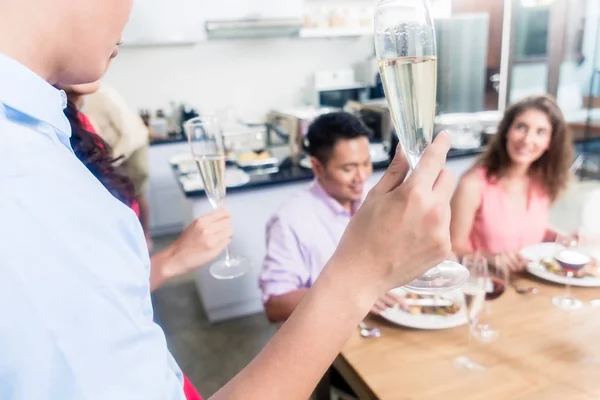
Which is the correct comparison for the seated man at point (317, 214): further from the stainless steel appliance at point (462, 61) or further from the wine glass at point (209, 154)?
the stainless steel appliance at point (462, 61)

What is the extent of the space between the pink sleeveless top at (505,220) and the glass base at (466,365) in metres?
1.00

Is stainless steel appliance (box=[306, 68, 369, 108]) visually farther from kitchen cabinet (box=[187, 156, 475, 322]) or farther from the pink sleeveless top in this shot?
the pink sleeveless top

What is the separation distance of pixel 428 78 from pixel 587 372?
76 cm

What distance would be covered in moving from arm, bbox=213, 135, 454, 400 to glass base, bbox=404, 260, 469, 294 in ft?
0.40

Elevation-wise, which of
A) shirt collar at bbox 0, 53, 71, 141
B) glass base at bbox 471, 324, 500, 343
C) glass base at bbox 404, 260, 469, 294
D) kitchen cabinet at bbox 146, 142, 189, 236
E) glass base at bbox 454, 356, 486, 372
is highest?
shirt collar at bbox 0, 53, 71, 141

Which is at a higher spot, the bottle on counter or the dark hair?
the dark hair

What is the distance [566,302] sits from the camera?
125 centimetres

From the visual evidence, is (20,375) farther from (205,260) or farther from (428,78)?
(205,260)

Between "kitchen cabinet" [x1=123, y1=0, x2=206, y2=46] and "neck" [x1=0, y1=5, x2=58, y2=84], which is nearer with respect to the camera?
"neck" [x1=0, y1=5, x2=58, y2=84]

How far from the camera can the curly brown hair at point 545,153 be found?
189cm

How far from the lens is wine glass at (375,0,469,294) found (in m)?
0.58

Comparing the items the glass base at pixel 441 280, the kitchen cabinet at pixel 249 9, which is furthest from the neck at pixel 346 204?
the kitchen cabinet at pixel 249 9

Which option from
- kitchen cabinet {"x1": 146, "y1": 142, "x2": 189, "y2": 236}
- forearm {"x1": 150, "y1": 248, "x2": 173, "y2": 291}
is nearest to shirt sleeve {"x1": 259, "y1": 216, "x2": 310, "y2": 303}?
forearm {"x1": 150, "y1": 248, "x2": 173, "y2": 291}

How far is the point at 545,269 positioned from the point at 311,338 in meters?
1.14
